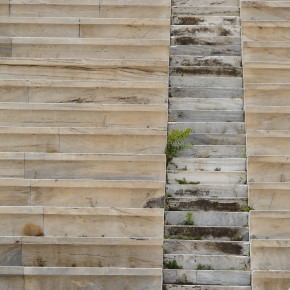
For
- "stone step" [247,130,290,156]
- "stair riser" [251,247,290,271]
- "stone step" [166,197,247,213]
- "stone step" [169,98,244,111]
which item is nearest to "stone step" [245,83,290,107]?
"stone step" [169,98,244,111]

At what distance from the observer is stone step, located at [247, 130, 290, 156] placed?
35.3 feet

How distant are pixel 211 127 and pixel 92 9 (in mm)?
2888

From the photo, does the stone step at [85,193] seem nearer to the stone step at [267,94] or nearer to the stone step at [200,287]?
the stone step at [200,287]

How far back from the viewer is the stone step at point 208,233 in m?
10.0

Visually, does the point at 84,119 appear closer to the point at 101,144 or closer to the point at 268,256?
the point at 101,144

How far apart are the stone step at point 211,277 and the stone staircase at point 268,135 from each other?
0.19 metres

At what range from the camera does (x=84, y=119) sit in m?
11.1

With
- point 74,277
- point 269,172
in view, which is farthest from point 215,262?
point 74,277

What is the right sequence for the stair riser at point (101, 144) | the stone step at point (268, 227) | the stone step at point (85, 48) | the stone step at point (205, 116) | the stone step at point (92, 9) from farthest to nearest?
1. the stone step at point (92, 9)
2. the stone step at point (85, 48)
3. the stone step at point (205, 116)
4. the stair riser at point (101, 144)
5. the stone step at point (268, 227)

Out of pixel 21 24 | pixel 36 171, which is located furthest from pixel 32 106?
pixel 21 24

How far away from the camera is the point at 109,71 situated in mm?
11695

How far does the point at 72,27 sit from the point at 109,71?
3.52 feet

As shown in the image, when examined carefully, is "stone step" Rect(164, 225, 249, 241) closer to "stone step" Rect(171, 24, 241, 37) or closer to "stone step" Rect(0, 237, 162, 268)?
"stone step" Rect(0, 237, 162, 268)

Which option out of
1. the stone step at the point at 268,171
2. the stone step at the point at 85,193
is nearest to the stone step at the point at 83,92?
the stone step at the point at 85,193
